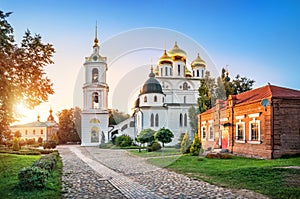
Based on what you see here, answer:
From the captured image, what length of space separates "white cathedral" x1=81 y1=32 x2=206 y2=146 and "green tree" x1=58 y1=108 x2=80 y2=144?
535 inches

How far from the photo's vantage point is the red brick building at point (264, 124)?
1675 cm

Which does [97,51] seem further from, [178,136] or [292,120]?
[292,120]

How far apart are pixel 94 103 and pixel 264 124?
3050cm

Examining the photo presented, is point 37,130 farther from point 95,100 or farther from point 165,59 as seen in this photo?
point 165,59

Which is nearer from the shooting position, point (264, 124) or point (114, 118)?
point (264, 124)

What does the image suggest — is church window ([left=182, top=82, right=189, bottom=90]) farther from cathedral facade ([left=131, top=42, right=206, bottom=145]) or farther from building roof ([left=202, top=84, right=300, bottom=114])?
building roof ([left=202, top=84, right=300, bottom=114])

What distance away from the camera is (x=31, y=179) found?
9.12m

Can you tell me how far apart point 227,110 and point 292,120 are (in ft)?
20.1

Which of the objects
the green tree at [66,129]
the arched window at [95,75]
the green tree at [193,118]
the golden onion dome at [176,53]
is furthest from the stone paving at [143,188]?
the green tree at [66,129]

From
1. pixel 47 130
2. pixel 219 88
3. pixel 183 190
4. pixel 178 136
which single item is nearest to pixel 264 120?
pixel 183 190

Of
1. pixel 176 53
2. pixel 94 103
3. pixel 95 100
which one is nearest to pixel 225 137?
pixel 95 100

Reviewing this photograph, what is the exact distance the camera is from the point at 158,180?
38.0 feet

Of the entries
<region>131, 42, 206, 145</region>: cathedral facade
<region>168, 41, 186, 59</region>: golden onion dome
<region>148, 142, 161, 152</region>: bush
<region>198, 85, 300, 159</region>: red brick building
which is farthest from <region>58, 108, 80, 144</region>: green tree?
<region>198, 85, 300, 159</region>: red brick building

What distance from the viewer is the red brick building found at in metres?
16.8
